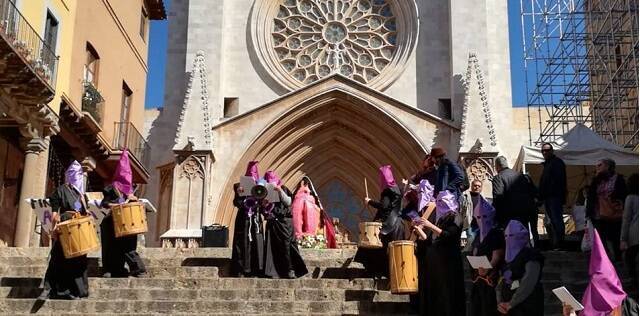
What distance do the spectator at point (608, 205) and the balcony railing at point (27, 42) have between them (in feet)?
32.1

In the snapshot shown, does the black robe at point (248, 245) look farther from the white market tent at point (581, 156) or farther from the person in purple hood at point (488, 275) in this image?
the white market tent at point (581, 156)

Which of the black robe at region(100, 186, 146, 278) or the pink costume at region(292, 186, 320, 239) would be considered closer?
the black robe at region(100, 186, 146, 278)

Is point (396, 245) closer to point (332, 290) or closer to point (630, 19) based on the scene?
point (332, 290)

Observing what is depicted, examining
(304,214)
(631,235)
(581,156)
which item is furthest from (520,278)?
(581,156)

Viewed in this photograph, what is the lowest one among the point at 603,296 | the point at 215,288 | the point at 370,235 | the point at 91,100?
the point at 603,296

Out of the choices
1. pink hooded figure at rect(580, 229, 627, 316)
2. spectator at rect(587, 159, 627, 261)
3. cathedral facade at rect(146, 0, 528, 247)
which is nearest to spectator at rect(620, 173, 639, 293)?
spectator at rect(587, 159, 627, 261)

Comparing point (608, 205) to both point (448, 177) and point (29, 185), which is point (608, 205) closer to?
point (448, 177)

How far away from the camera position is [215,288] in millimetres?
10125

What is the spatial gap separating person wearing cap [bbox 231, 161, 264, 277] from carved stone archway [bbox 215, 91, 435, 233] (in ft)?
33.6

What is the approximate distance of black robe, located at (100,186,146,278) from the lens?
35.0 feet

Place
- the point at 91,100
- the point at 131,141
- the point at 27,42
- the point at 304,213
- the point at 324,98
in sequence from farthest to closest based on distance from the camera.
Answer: the point at 131,141, the point at 324,98, the point at 91,100, the point at 27,42, the point at 304,213

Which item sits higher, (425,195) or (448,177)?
(448,177)

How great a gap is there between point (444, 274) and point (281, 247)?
295 cm

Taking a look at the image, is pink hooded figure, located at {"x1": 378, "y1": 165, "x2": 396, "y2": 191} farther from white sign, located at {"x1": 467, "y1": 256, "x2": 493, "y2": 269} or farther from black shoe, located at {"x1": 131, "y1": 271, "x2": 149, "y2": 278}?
black shoe, located at {"x1": 131, "y1": 271, "x2": 149, "y2": 278}
